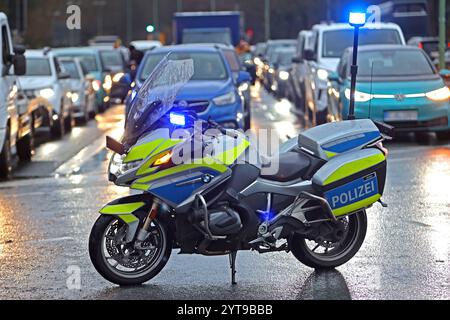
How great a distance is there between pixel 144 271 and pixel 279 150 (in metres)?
1.36

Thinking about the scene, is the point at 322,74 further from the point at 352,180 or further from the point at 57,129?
the point at 352,180

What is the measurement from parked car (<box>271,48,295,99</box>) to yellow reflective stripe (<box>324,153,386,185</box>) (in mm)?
23715

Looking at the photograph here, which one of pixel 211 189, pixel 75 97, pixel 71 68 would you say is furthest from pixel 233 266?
pixel 71 68

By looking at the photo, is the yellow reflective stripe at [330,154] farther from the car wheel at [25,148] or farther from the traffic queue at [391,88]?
the car wheel at [25,148]

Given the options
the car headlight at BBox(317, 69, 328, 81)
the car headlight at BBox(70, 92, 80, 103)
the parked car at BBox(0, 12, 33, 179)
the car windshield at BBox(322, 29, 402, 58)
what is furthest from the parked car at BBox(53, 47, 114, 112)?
the parked car at BBox(0, 12, 33, 179)

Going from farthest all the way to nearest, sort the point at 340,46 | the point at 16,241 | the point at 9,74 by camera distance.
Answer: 1. the point at 340,46
2. the point at 9,74
3. the point at 16,241

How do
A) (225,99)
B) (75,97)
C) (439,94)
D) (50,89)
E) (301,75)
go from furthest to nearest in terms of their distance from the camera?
(301,75) → (75,97) → (50,89) → (439,94) → (225,99)

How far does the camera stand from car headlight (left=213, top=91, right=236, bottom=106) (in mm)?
17031

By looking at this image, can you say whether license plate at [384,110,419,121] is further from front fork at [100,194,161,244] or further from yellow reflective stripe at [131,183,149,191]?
yellow reflective stripe at [131,183,149,191]

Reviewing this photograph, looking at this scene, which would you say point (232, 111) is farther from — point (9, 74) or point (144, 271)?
point (144, 271)

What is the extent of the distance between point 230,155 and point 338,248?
3.76 feet

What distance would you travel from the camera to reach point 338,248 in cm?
820

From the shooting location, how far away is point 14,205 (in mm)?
12203
